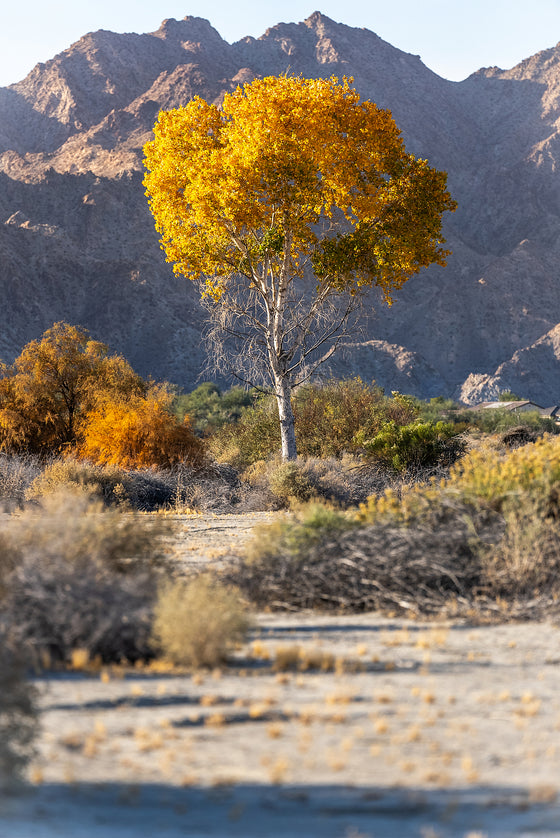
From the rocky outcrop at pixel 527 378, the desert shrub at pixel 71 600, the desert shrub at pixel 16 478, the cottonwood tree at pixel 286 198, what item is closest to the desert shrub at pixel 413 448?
the cottonwood tree at pixel 286 198

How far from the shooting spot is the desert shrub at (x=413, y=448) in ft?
70.4

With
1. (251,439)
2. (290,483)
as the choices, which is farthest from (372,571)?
(251,439)

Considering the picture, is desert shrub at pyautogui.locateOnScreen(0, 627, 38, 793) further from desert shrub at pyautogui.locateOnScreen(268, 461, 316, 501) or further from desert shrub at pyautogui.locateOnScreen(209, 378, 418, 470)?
desert shrub at pyautogui.locateOnScreen(209, 378, 418, 470)

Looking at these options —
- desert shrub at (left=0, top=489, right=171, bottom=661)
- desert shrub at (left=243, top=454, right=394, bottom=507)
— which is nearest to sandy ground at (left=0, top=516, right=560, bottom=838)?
desert shrub at (left=0, top=489, right=171, bottom=661)

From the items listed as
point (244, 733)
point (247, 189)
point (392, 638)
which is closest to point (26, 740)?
point (244, 733)

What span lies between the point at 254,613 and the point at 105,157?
336 feet

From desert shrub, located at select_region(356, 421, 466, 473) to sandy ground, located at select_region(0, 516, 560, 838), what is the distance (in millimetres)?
13987

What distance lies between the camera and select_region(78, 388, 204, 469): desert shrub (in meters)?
21.9

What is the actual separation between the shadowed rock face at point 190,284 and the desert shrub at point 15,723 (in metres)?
47.9

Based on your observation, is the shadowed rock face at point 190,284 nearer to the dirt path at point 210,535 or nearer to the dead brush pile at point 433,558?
the dirt path at point 210,535

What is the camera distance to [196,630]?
268 inches

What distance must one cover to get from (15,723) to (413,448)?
17.3 m

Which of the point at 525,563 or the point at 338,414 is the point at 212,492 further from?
the point at 525,563

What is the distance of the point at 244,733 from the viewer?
538 cm
